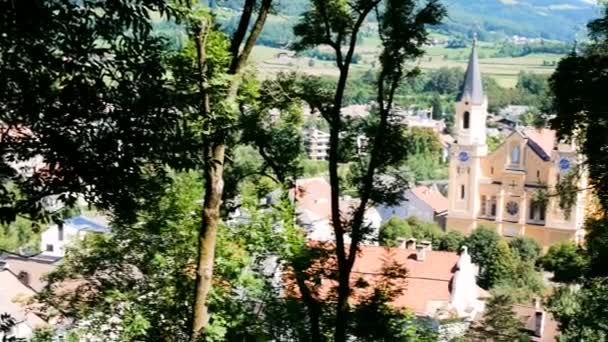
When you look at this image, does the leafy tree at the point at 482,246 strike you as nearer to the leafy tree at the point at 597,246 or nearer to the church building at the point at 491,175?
the church building at the point at 491,175

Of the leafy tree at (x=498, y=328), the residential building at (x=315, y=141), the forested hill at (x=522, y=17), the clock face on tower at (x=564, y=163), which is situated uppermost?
the forested hill at (x=522, y=17)

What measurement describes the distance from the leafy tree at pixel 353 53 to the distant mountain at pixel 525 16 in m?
125

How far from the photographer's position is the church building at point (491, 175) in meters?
41.2

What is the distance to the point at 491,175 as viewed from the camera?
43.8m

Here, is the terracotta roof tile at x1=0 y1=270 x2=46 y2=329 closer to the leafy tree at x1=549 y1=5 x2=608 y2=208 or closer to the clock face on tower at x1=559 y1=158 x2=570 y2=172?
the leafy tree at x1=549 y1=5 x2=608 y2=208

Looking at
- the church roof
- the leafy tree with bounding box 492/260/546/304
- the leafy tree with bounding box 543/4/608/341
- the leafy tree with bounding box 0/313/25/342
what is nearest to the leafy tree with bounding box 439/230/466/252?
the leafy tree with bounding box 492/260/546/304

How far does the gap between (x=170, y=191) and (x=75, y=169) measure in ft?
11.1

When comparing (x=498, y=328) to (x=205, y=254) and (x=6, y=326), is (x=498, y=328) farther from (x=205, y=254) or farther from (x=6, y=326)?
(x=6, y=326)

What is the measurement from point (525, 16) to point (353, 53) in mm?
154027

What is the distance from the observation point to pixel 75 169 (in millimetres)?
3434

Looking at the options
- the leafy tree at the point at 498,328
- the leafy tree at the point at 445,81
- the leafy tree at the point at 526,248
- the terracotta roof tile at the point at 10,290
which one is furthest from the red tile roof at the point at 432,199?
the leafy tree at the point at 445,81

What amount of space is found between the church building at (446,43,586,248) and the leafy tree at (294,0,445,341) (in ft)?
113

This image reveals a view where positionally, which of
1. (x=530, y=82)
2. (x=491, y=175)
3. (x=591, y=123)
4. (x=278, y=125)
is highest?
(x=591, y=123)

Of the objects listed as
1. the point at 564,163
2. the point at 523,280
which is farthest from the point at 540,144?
the point at 523,280
